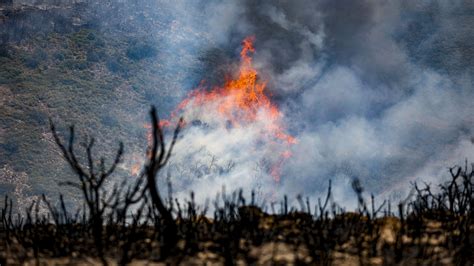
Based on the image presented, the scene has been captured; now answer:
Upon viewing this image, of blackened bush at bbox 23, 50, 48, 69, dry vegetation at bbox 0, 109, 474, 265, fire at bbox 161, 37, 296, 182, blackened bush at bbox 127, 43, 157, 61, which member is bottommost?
dry vegetation at bbox 0, 109, 474, 265

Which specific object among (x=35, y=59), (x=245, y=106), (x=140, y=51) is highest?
(x=140, y=51)

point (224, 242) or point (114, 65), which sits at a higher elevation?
point (114, 65)

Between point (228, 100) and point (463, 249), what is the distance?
83.2 metres

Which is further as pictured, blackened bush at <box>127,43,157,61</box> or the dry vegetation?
blackened bush at <box>127,43,157,61</box>

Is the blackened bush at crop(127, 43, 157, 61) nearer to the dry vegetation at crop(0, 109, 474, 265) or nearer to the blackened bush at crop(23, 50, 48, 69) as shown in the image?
the blackened bush at crop(23, 50, 48, 69)

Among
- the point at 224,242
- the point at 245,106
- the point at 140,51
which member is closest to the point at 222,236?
the point at 224,242

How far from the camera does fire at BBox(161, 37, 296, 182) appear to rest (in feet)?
276

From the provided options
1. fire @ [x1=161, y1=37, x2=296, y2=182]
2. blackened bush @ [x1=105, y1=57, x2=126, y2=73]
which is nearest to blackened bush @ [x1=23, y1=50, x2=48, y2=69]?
blackened bush @ [x1=105, y1=57, x2=126, y2=73]

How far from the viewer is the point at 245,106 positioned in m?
86.6

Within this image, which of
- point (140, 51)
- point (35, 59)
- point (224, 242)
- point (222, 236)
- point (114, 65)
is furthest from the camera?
point (140, 51)

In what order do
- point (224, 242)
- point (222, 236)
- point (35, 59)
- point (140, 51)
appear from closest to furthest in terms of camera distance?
point (224, 242)
point (222, 236)
point (35, 59)
point (140, 51)

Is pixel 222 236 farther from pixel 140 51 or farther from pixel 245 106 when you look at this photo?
pixel 140 51

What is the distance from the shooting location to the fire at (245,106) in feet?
276

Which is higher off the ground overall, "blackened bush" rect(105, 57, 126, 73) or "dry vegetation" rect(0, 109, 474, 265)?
"blackened bush" rect(105, 57, 126, 73)
